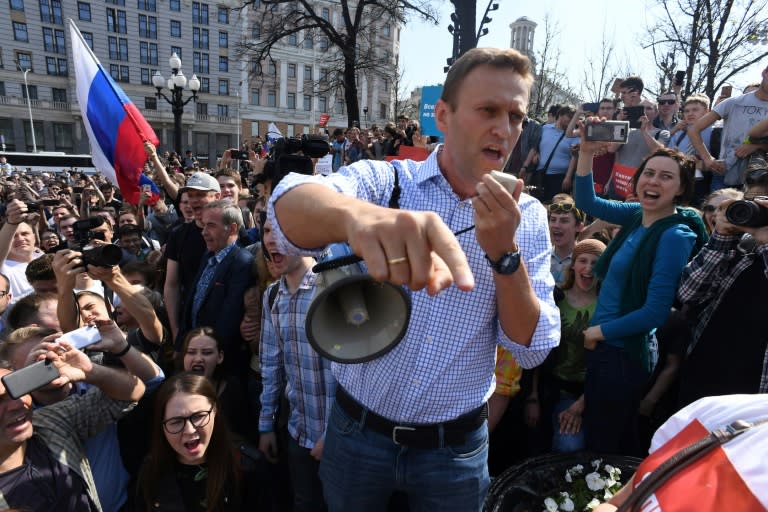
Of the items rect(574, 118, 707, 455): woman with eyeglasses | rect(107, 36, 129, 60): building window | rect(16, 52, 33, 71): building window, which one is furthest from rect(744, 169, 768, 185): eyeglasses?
rect(16, 52, 33, 71): building window

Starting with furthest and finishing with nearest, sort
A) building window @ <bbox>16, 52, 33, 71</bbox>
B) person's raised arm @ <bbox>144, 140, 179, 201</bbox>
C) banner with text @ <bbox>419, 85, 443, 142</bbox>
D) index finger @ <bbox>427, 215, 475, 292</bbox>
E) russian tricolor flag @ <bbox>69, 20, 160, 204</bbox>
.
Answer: building window @ <bbox>16, 52, 33, 71</bbox> < banner with text @ <bbox>419, 85, 443, 142</bbox> < russian tricolor flag @ <bbox>69, 20, 160, 204</bbox> < person's raised arm @ <bbox>144, 140, 179, 201</bbox> < index finger @ <bbox>427, 215, 475, 292</bbox>

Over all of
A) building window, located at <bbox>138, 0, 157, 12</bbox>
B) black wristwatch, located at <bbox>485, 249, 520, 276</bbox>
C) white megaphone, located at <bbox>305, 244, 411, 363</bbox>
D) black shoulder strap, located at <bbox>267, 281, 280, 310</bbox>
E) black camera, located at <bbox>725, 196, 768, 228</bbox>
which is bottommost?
black shoulder strap, located at <bbox>267, 281, 280, 310</bbox>

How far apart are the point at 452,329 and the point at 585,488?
165cm

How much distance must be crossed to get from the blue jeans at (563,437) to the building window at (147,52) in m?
66.7

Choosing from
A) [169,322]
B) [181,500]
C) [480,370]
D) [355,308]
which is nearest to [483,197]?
[355,308]

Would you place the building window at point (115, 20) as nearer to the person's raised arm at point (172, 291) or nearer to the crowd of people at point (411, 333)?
the crowd of people at point (411, 333)

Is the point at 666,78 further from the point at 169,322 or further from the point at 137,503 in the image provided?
the point at 137,503

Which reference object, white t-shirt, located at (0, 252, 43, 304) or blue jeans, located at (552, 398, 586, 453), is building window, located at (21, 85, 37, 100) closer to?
white t-shirt, located at (0, 252, 43, 304)

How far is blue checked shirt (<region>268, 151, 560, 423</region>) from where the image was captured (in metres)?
1.40

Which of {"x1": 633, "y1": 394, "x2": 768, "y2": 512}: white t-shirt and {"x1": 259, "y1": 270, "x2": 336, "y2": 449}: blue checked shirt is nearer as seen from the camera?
{"x1": 633, "y1": 394, "x2": 768, "y2": 512}: white t-shirt

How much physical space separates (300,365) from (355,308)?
5.55 feet

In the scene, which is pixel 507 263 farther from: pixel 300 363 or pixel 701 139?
pixel 701 139

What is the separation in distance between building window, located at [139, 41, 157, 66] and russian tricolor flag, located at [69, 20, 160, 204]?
199 ft

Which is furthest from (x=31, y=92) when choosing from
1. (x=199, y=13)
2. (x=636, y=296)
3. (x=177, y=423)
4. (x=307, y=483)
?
(x=636, y=296)
